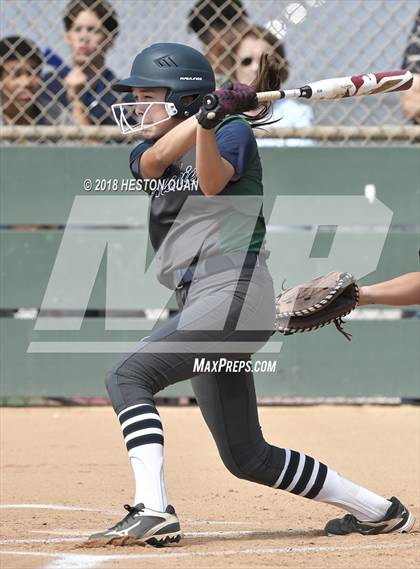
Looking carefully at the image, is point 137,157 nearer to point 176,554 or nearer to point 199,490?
point 176,554

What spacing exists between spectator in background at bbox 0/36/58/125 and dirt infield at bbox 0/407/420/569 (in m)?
1.81

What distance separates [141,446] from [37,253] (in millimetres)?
3573

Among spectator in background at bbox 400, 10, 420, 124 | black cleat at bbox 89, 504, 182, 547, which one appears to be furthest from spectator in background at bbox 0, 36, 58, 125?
black cleat at bbox 89, 504, 182, 547

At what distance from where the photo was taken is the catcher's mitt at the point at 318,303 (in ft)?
12.3

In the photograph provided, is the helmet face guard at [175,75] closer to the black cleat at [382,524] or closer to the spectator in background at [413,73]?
the black cleat at [382,524]

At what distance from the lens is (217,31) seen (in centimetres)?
665

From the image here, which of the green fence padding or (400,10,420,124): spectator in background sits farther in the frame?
the green fence padding

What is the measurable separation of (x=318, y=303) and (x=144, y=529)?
3.12 feet

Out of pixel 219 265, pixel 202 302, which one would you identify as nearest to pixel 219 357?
pixel 202 302

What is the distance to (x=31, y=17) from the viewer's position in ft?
22.2

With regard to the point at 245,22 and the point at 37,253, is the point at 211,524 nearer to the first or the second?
the point at 37,253

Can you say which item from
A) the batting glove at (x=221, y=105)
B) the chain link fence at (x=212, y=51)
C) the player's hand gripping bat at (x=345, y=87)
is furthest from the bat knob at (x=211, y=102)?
the chain link fence at (x=212, y=51)

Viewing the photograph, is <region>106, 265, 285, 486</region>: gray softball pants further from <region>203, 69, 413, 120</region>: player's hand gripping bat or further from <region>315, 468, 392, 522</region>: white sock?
<region>203, 69, 413, 120</region>: player's hand gripping bat

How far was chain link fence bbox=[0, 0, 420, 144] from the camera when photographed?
6.62 metres
